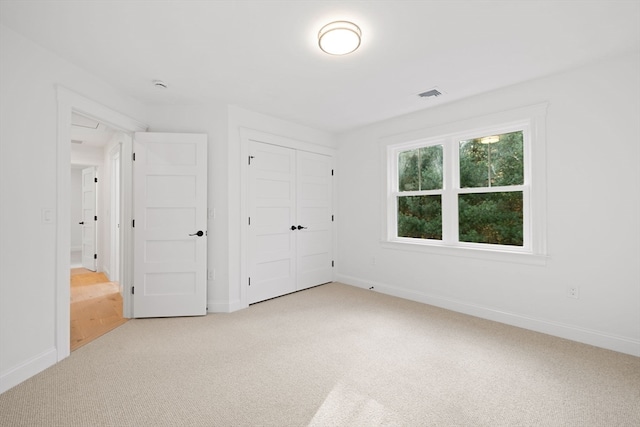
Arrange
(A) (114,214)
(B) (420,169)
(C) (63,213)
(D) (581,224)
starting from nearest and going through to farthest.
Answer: (C) (63,213) < (D) (581,224) < (B) (420,169) < (A) (114,214)

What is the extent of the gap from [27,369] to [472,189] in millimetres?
4515

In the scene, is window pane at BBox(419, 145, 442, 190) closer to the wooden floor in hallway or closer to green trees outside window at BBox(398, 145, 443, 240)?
green trees outside window at BBox(398, 145, 443, 240)

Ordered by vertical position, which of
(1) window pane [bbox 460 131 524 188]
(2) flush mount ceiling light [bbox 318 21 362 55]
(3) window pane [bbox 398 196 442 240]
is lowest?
(3) window pane [bbox 398 196 442 240]

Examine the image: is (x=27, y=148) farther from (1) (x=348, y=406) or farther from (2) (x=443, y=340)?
(2) (x=443, y=340)

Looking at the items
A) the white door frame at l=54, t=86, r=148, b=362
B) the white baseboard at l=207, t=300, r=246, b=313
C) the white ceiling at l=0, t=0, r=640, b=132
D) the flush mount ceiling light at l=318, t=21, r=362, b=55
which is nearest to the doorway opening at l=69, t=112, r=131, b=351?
the white door frame at l=54, t=86, r=148, b=362

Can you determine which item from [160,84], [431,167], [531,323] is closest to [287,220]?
[431,167]

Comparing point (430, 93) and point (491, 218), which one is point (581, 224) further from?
point (430, 93)

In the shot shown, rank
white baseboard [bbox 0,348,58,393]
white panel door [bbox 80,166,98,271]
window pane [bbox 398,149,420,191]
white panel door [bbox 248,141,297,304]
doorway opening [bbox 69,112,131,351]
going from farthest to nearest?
white panel door [bbox 80,166,98,271]
window pane [bbox 398,149,420,191]
white panel door [bbox 248,141,297,304]
doorway opening [bbox 69,112,131,351]
white baseboard [bbox 0,348,58,393]

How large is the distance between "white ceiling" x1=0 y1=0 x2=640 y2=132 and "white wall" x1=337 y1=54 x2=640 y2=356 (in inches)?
9.9

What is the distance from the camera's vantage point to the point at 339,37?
2.18 m

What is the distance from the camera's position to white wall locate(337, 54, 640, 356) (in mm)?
2584

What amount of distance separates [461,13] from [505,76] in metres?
1.28

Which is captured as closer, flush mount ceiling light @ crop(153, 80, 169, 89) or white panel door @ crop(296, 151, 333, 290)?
flush mount ceiling light @ crop(153, 80, 169, 89)

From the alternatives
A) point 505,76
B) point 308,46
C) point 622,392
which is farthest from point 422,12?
point 622,392
